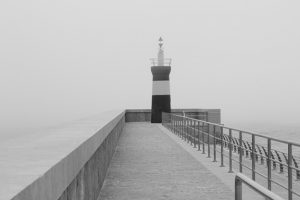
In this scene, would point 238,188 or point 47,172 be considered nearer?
point 47,172

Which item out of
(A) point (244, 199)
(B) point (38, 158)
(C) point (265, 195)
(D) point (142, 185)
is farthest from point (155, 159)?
(C) point (265, 195)

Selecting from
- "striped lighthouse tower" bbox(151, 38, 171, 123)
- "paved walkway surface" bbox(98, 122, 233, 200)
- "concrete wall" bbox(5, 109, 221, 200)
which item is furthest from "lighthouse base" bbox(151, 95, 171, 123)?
"concrete wall" bbox(5, 109, 221, 200)

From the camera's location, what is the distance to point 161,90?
3494cm

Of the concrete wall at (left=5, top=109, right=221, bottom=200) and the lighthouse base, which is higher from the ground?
the lighthouse base

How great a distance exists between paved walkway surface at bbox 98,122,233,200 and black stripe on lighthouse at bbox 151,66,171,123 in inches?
740

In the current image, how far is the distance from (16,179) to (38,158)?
1.06 meters

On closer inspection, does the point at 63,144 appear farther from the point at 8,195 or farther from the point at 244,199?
the point at 244,199

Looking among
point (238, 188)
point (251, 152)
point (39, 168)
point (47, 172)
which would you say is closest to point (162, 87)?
point (251, 152)

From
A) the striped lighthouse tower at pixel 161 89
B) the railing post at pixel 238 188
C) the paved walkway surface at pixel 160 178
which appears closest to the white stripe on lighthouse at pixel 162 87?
the striped lighthouse tower at pixel 161 89

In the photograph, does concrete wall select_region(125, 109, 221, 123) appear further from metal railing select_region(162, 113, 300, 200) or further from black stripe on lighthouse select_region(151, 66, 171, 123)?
metal railing select_region(162, 113, 300, 200)

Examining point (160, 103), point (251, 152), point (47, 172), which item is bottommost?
point (251, 152)

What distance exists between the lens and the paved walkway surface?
8617 millimetres

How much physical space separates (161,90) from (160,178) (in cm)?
2464

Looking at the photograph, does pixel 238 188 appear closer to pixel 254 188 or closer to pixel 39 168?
pixel 254 188
